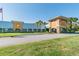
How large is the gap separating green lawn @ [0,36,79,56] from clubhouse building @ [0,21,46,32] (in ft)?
0.59

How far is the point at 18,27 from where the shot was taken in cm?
323

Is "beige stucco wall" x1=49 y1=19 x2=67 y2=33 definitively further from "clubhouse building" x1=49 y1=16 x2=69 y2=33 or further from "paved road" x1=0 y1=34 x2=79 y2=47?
"paved road" x1=0 y1=34 x2=79 y2=47

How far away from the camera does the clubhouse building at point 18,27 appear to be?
318 centimetres

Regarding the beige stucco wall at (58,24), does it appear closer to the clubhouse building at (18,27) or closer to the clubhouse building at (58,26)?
the clubhouse building at (58,26)

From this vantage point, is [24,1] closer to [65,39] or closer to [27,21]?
[27,21]

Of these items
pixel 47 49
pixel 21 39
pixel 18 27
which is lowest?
pixel 47 49

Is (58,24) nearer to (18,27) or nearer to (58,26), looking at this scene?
(58,26)

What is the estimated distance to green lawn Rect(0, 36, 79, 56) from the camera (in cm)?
312

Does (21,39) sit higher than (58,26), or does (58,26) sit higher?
(58,26)

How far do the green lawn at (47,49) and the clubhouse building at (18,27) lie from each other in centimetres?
18

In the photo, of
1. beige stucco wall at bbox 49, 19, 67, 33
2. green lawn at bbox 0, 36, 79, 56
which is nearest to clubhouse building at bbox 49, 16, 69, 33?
beige stucco wall at bbox 49, 19, 67, 33

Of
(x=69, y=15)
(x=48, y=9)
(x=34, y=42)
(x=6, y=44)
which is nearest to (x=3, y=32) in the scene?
(x=6, y=44)

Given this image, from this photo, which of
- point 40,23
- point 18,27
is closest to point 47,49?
point 40,23

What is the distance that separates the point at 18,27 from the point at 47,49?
43cm
